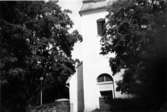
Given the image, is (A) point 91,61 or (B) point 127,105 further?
(A) point 91,61

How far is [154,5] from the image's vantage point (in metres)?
18.9

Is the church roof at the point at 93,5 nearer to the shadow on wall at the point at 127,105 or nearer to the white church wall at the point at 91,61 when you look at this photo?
the white church wall at the point at 91,61

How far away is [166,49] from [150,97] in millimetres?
4624

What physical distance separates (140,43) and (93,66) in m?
11.1

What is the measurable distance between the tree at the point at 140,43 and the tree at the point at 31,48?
522 centimetres

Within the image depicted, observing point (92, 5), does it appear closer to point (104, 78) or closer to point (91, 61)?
point (91, 61)

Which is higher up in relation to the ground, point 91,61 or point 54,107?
point 91,61

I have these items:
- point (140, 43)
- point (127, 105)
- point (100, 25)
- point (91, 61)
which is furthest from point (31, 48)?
point (100, 25)

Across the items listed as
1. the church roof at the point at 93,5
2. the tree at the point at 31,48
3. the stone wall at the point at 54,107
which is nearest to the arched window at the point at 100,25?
the church roof at the point at 93,5

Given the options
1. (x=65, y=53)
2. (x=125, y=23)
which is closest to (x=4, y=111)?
(x=65, y=53)

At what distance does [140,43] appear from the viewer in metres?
17.9

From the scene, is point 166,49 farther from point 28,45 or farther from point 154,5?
point 28,45

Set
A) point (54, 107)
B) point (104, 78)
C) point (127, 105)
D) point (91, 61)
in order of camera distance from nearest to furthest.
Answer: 1. point (127, 105)
2. point (54, 107)
3. point (104, 78)
4. point (91, 61)

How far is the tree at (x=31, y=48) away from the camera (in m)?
18.5
